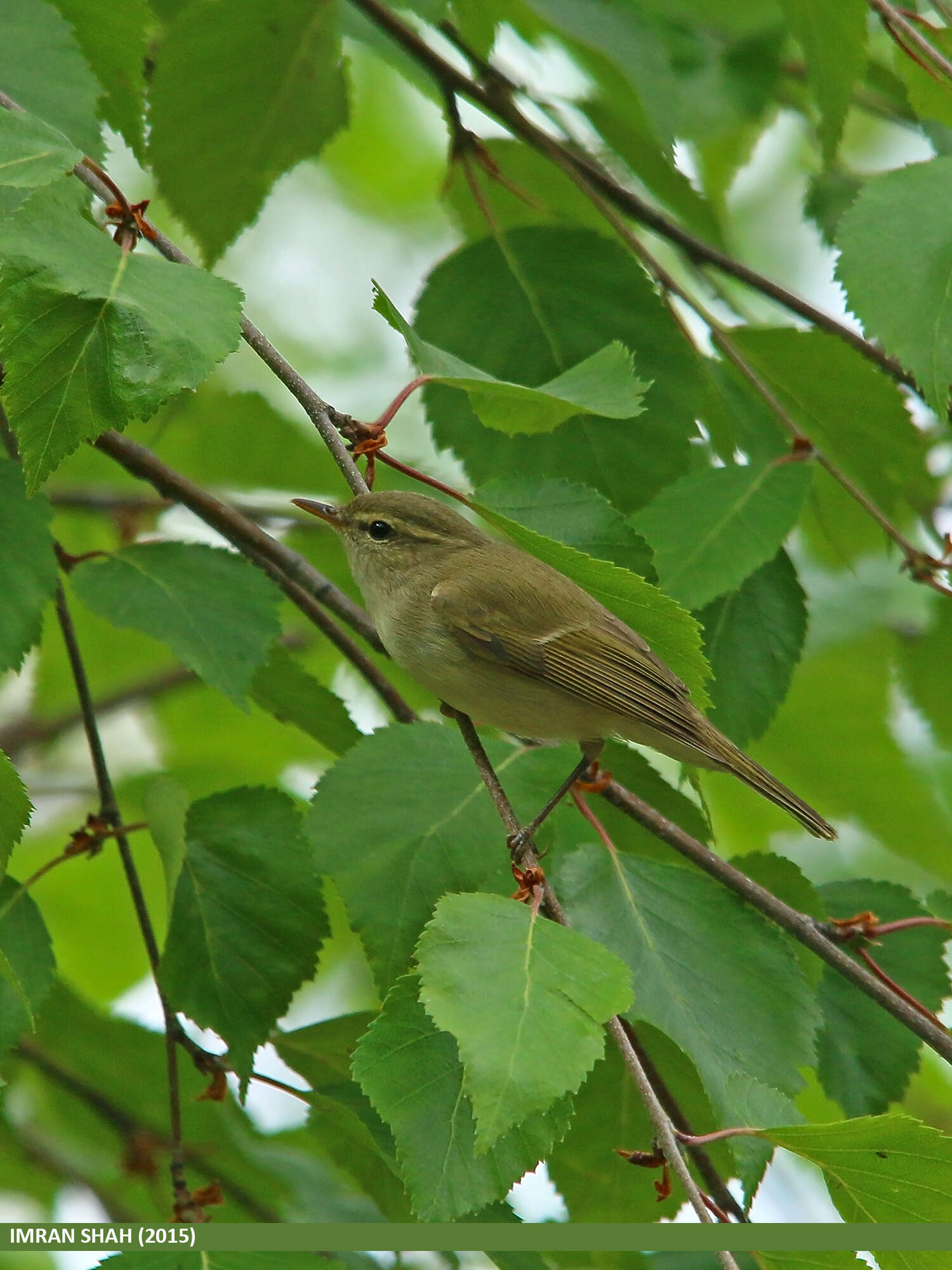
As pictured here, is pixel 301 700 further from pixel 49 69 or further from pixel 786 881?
pixel 49 69

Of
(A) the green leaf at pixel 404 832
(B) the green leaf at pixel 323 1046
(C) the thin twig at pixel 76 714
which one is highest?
(C) the thin twig at pixel 76 714

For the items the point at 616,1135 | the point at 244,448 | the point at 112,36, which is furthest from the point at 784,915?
the point at 244,448

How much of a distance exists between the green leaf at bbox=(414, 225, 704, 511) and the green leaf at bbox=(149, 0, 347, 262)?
496mm

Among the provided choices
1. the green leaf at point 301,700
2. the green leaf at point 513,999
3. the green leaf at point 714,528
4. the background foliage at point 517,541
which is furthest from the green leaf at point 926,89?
the green leaf at point 513,999

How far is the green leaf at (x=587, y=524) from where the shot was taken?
2.36 metres

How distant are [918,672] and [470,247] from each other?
155 centimetres

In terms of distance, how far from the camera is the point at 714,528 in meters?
2.64

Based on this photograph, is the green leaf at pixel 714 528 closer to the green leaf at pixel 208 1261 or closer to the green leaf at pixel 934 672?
the green leaf at pixel 934 672

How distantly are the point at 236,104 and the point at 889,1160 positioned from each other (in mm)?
2591

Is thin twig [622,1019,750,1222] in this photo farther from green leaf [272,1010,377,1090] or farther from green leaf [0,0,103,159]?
green leaf [0,0,103,159]

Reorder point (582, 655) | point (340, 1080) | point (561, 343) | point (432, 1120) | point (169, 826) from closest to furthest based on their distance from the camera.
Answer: point (432, 1120)
point (169, 826)
point (340, 1080)
point (582, 655)
point (561, 343)

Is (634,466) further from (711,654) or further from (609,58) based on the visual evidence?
(609,58)

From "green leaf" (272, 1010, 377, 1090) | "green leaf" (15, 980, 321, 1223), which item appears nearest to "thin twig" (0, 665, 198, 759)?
"green leaf" (15, 980, 321, 1223)

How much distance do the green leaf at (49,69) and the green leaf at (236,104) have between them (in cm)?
70
